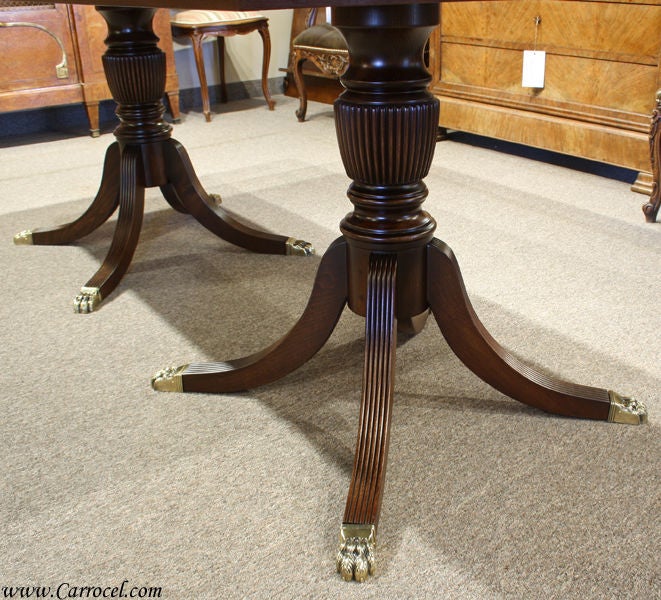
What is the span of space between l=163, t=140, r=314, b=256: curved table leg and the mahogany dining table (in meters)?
0.64

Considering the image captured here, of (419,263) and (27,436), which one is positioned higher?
(419,263)

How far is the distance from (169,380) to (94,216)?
803mm

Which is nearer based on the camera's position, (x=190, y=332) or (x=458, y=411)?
(x=458, y=411)

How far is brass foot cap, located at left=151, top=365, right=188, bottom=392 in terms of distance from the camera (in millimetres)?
1203

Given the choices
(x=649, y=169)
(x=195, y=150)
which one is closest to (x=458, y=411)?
(x=649, y=169)

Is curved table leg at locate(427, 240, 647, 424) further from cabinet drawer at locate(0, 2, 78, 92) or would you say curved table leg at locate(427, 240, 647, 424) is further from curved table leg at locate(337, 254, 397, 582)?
cabinet drawer at locate(0, 2, 78, 92)

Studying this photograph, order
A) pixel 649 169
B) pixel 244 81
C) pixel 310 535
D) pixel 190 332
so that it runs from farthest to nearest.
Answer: pixel 244 81
pixel 649 169
pixel 190 332
pixel 310 535

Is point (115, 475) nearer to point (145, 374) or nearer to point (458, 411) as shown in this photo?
point (145, 374)

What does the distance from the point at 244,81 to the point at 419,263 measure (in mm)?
3306

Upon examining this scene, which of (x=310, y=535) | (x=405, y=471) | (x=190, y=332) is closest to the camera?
(x=310, y=535)

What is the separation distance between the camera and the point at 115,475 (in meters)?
1.01

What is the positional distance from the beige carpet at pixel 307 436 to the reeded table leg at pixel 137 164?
5cm

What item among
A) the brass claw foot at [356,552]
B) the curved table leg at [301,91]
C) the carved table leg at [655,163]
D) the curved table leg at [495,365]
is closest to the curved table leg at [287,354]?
the curved table leg at [495,365]

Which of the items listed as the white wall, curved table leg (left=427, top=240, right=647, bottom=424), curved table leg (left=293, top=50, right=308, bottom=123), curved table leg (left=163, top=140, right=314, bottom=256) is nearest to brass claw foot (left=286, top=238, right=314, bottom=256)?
curved table leg (left=163, top=140, right=314, bottom=256)
